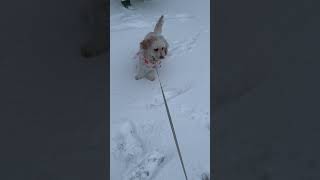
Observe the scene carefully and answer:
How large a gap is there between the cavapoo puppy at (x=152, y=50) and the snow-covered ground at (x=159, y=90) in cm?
7

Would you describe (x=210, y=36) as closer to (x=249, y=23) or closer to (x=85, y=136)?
(x=249, y=23)

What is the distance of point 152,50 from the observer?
2.16 meters

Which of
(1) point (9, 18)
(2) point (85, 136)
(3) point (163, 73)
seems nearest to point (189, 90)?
(3) point (163, 73)

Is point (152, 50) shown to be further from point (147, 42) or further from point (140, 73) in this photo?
point (140, 73)

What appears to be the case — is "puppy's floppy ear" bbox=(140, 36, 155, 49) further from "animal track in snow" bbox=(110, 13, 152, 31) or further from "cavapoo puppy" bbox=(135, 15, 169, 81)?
"animal track in snow" bbox=(110, 13, 152, 31)

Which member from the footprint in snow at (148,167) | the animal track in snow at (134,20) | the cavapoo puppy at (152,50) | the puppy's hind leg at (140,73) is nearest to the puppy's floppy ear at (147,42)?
the cavapoo puppy at (152,50)

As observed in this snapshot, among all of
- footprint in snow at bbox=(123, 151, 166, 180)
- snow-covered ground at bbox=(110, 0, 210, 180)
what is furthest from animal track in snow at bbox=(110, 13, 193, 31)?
footprint in snow at bbox=(123, 151, 166, 180)

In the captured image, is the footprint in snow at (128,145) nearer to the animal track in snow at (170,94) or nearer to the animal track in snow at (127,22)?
the animal track in snow at (170,94)

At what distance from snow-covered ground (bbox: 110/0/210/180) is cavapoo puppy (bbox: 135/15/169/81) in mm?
71

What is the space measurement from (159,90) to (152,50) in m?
0.22

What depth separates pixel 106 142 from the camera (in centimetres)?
226

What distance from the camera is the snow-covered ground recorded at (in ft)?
7.27

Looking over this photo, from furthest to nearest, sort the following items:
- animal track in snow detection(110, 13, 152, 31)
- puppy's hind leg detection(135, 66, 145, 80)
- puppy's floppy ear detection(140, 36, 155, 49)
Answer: animal track in snow detection(110, 13, 152, 31)
puppy's hind leg detection(135, 66, 145, 80)
puppy's floppy ear detection(140, 36, 155, 49)

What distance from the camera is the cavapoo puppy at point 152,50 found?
2158 mm
